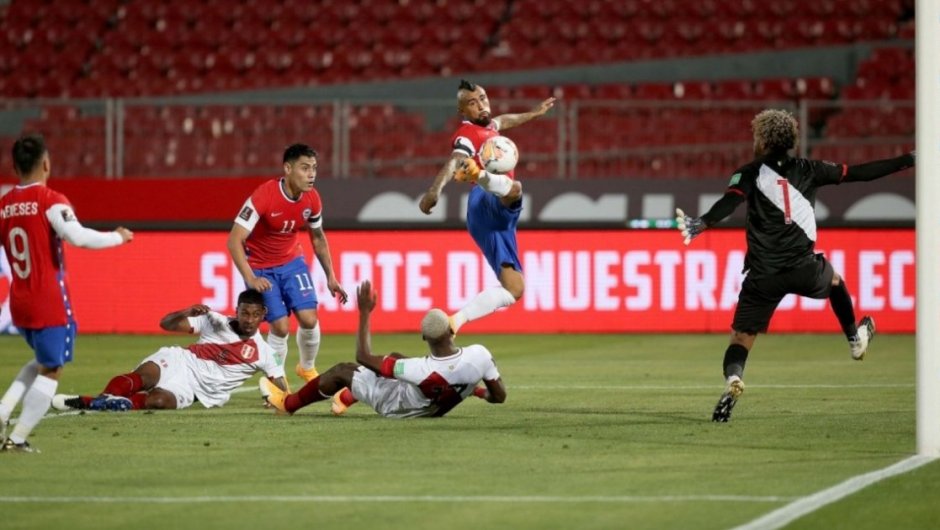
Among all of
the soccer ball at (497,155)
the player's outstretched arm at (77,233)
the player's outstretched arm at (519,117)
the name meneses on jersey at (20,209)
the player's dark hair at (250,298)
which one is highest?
the player's outstretched arm at (519,117)

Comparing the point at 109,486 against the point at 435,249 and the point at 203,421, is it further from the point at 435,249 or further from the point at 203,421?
the point at 435,249

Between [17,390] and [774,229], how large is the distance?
512 cm

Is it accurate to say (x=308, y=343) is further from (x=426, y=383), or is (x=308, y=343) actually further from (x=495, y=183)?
(x=426, y=383)

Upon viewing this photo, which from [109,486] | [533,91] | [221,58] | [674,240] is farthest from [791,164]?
[221,58]

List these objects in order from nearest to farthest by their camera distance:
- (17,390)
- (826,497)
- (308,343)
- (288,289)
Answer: (826,497)
(17,390)
(288,289)
(308,343)

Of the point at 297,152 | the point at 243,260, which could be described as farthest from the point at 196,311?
the point at 297,152

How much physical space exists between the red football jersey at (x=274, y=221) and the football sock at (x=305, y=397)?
73.0 inches

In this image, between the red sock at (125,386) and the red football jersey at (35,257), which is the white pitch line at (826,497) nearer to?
the red football jersey at (35,257)

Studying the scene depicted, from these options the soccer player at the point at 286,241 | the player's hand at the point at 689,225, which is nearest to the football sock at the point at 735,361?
the player's hand at the point at 689,225

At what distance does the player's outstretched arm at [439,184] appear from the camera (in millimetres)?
12117

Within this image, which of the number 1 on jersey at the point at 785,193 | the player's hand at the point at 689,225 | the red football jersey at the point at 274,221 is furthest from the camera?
the red football jersey at the point at 274,221

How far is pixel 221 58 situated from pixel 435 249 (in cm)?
936

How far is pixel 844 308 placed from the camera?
11.5 m

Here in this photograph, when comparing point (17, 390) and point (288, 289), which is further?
point (288, 289)
